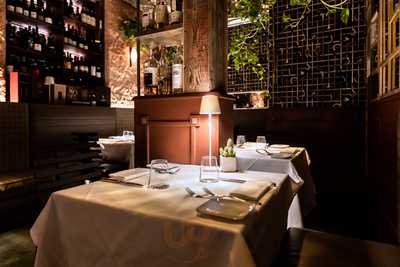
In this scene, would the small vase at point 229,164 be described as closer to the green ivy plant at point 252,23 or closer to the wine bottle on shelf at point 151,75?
the wine bottle on shelf at point 151,75

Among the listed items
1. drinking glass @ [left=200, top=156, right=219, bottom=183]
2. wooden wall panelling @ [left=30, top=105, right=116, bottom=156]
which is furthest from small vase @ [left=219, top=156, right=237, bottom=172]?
wooden wall panelling @ [left=30, top=105, right=116, bottom=156]

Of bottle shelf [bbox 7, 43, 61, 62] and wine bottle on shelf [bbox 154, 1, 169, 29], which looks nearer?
wine bottle on shelf [bbox 154, 1, 169, 29]

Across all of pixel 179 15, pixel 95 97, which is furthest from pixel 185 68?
pixel 95 97

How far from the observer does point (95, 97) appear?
577 cm

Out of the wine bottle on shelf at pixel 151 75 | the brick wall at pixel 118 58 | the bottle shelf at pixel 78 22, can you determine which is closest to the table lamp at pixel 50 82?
the bottle shelf at pixel 78 22

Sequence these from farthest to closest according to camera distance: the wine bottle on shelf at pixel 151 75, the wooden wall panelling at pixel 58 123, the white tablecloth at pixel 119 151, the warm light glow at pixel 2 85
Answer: the warm light glow at pixel 2 85, the white tablecloth at pixel 119 151, the wooden wall panelling at pixel 58 123, the wine bottle on shelf at pixel 151 75

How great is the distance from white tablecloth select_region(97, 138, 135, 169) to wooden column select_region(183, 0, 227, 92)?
207 cm

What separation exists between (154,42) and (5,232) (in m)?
2.31

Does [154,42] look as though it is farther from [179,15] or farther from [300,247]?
[300,247]

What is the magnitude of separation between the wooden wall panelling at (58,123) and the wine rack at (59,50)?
511 millimetres

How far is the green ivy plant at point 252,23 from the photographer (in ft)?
12.9

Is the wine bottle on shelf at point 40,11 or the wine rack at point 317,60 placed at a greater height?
the wine bottle on shelf at point 40,11

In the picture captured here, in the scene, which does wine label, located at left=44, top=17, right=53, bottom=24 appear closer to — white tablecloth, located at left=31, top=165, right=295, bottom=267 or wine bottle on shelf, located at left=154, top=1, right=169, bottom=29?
wine bottle on shelf, located at left=154, top=1, right=169, bottom=29

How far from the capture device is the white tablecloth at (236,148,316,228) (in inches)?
88.7
